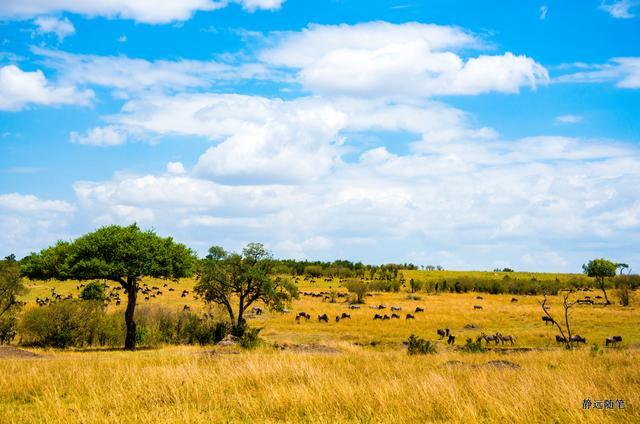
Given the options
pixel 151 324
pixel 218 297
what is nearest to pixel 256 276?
pixel 218 297

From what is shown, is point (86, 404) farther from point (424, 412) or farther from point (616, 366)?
point (616, 366)

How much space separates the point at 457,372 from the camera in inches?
552

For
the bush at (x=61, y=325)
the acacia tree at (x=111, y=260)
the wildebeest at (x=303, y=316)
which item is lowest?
the wildebeest at (x=303, y=316)

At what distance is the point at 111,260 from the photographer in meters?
31.9

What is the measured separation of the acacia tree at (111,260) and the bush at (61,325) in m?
2.09

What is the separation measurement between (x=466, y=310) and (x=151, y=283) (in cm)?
5551

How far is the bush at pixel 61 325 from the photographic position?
31547mm

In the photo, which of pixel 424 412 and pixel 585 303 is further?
pixel 585 303

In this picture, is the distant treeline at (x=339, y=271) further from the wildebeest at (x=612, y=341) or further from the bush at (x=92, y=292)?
the wildebeest at (x=612, y=341)

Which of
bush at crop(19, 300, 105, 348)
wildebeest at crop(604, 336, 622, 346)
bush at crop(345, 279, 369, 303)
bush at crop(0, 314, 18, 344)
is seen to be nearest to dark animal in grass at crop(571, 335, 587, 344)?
wildebeest at crop(604, 336, 622, 346)

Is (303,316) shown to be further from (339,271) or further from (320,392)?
(339,271)

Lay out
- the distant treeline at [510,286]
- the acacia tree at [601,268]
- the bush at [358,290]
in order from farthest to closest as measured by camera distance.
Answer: the distant treeline at [510,286], the acacia tree at [601,268], the bush at [358,290]

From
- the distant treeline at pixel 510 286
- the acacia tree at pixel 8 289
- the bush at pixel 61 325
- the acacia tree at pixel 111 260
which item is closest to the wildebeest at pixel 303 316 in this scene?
the acacia tree at pixel 111 260

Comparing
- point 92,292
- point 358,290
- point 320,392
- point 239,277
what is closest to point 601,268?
point 358,290
